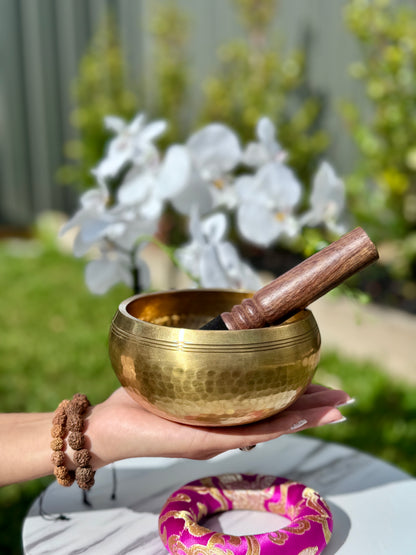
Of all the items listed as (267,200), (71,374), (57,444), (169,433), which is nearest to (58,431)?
(57,444)

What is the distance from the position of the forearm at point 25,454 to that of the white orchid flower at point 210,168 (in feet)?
1.41

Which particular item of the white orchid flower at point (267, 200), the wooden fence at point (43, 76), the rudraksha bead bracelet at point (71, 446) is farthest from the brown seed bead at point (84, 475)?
the wooden fence at point (43, 76)

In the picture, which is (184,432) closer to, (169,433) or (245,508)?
(169,433)

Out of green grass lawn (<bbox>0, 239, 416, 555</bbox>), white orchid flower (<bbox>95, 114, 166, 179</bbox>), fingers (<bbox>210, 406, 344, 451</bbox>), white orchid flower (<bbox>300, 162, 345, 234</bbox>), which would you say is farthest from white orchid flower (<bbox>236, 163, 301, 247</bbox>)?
green grass lawn (<bbox>0, 239, 416, 555</bbox>)

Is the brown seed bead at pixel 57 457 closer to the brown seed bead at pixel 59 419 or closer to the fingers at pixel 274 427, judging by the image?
the brown seed bead at pixel 59 419

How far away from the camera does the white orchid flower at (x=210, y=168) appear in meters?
1.02

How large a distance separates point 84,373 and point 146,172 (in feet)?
6.18

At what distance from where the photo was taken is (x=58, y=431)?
0.85m

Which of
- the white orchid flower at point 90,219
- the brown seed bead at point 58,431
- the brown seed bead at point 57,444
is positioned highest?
the white orchid flower at point 90,219

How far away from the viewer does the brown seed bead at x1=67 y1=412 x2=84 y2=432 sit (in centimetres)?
85

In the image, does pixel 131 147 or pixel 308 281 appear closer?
pixel 308 281

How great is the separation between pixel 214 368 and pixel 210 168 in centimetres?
43

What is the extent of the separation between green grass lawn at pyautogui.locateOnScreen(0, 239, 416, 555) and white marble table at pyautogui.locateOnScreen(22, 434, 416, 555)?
908mm

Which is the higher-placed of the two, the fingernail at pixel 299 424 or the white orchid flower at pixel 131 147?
the white orchid flower at pixel 131 147
